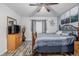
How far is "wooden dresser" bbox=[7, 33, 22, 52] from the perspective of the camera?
2182 millimetres

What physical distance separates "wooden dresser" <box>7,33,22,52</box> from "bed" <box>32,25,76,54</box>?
0.36m

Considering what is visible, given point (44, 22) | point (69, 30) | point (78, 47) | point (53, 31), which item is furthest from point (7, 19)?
point (78, 47)

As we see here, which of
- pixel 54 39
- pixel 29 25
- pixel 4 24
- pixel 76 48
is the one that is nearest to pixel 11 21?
pixel 4 24

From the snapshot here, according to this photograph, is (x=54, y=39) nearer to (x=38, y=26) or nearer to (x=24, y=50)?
(x=38, y=26)

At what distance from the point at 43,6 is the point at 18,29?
28.9 inches

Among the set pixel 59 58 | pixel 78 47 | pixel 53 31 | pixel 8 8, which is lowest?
pixel 59 58

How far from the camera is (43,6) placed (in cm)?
201

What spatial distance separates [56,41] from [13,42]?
916 millimetres

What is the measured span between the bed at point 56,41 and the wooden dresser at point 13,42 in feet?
1.18

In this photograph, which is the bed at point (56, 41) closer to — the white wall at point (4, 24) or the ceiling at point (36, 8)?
the ceiling at point (36, 8)

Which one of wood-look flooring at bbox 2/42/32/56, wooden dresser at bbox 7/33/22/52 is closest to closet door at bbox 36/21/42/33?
wood-look flooring at bbox 2/42/32/56

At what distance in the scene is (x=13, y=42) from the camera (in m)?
2.28

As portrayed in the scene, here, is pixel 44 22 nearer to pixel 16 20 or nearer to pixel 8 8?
pixel 16 20

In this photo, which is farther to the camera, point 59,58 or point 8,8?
point 8,8
